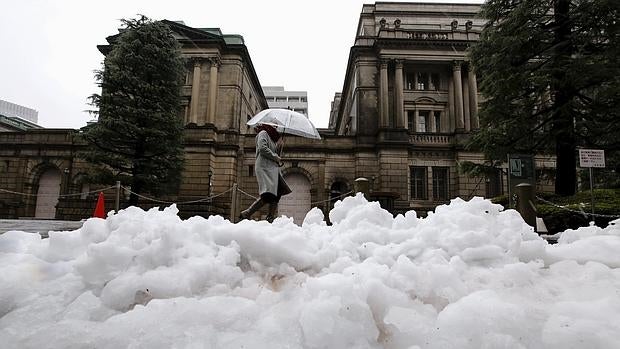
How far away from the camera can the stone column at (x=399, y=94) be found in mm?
25250

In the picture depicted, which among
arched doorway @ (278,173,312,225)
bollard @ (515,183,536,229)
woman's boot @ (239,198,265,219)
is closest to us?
woman's boot @ (239,198,265,219)

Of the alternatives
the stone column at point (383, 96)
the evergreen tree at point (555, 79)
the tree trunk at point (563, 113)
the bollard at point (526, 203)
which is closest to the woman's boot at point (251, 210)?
the bollard at point (526, 203)

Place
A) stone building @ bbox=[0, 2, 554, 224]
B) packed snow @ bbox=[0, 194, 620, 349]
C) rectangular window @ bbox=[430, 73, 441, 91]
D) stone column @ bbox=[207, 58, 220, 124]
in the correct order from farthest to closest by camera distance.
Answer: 1. rectangular window @ bbox=[430, 73, 441, 91]
2. stone column @ bbox=[207, 58, 220, 124]
3. stone building @ bbox=[0, 2, 554, 224]
4. packed snow @ bbox=[0, 194, 620, 349]

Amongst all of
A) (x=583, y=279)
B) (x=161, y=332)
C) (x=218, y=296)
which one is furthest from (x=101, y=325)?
(x=583, y=279)

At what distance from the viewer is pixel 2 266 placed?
8.46 feet

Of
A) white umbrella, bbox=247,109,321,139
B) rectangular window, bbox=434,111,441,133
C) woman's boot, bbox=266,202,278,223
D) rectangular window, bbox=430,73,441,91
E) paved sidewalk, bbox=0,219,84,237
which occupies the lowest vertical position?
paved sidewalk, bbox=0,219,84,237

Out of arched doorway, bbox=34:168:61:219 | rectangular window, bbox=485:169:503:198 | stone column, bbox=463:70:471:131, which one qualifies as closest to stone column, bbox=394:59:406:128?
stone column, bbox=463:70:471:131

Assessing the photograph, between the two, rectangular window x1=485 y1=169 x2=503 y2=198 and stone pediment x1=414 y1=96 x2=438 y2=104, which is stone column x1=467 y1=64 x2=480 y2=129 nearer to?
stone pediment x1=414 y1=96 x2=438 y2=104

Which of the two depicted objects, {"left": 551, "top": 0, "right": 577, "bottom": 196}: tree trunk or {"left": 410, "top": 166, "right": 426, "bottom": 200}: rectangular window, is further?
{"left": 410, "top": 166, "right": 426, "bottom": 200}: rectangular window

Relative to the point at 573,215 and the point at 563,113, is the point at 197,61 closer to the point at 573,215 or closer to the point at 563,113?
the point at 563,113

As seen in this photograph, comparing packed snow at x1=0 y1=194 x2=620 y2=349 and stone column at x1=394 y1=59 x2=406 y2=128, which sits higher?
stone column at x1=394 y1=59 x2=406 y2=128

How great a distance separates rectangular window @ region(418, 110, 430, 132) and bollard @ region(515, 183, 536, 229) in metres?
20.1

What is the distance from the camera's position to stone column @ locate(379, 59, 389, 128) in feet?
82.9

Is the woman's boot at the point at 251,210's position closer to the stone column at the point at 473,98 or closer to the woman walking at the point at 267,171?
the woman walking at the point at 267,171
